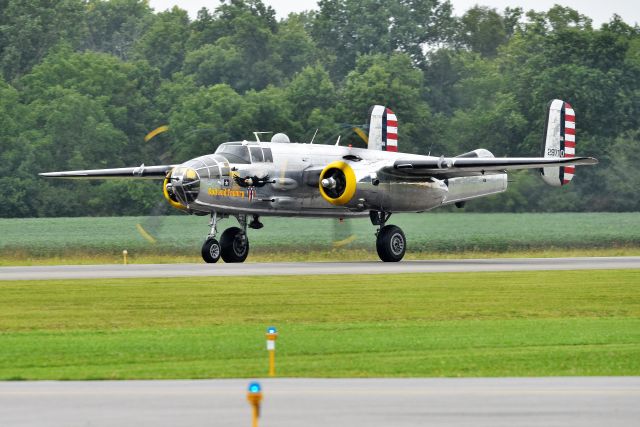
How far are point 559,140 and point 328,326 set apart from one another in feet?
88.5

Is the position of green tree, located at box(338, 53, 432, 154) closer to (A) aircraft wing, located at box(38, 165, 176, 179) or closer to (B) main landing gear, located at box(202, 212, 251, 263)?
(A) aircraft wing, located at box(38, 165, 176, 179)

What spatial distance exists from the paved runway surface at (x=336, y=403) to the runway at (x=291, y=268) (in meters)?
20.3

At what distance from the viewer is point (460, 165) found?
139 ft

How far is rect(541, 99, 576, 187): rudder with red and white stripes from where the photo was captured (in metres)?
49.2

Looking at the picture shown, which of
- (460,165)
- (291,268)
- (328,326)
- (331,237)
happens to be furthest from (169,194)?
(328,326)

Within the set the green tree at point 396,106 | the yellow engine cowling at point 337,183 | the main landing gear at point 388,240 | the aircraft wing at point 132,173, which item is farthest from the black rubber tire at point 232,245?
the green tree at point 396,106

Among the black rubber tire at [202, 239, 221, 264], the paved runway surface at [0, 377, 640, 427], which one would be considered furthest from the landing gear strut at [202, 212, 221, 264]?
the paved runway surface at [0, 377, 640, 427]

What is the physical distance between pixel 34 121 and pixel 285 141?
3597 centimetres

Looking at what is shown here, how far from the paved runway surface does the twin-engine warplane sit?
23.8 m

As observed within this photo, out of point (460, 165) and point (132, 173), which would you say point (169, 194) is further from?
point (460, 165)

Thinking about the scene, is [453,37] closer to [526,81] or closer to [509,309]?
[526,81]

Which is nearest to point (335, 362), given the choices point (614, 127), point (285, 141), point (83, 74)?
point (285, 141)

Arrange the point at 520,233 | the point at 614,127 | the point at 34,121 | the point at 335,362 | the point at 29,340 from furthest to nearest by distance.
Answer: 1. the point at 34,121
2. the point at 614,127
3. the point at 520,233
4. the point at 29,340
5. the point at 335,362

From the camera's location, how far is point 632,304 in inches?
1159
